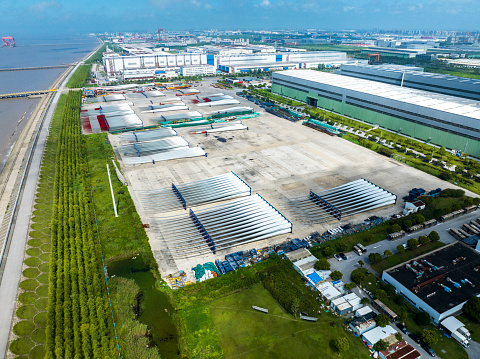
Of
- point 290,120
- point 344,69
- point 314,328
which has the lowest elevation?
point 314,328

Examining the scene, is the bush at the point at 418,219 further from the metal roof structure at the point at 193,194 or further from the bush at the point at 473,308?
the metal roof structure at the point at 193,194

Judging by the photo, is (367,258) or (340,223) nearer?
(367,258)

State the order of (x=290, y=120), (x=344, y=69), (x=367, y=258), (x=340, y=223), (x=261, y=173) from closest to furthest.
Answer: (x=367, y=258) < (x=340, y=223) < (x=261, y=173) < (x=290, y=120) < (x=344, y=69)

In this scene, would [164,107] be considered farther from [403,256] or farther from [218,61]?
[218,61]

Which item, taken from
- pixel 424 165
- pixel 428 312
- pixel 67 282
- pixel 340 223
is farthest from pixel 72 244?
pixel 424 165

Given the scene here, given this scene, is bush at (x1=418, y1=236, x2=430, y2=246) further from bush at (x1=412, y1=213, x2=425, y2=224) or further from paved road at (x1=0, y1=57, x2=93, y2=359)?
paved road at (x1=0, y1=57, x2=93, y2=359)

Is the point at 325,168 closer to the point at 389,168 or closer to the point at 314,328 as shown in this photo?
the point at 389,168
